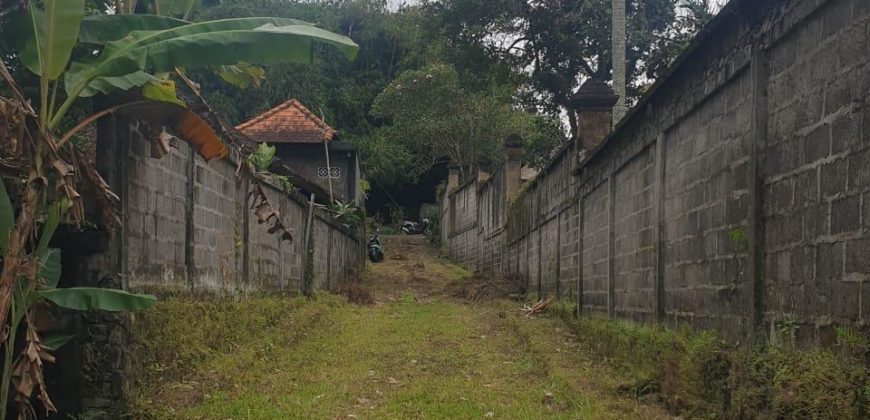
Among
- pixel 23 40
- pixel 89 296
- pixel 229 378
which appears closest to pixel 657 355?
pixel 229 378

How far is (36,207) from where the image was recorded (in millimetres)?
3912

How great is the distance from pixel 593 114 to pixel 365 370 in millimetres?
5725

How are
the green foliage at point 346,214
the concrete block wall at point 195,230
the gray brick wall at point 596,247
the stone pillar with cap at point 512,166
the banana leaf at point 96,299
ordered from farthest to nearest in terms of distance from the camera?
the green foliage at point 346,214 → the stone pillar with cap at point 512,166 → the gray brick wall at point 596,247 → the concrete block wall at point 195,230 → the banana leaf at point 96,299

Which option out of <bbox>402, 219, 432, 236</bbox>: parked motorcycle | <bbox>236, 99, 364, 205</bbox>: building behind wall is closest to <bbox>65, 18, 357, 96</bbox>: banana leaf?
<bbox>236, 99, 364, 205</bbox>: building behind wall

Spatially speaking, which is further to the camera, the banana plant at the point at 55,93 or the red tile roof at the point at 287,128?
the red tile roof at the point at 287,128

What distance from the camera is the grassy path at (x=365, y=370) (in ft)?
18.2

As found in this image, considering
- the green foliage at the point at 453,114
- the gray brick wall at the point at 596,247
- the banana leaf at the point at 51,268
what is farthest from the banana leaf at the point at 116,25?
the green foliage at the point at 453,114

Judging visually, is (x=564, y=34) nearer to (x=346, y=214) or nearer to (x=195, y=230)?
(x=346, y=214)

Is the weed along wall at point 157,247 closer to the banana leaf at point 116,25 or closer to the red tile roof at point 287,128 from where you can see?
the banana leaf at point 116,25

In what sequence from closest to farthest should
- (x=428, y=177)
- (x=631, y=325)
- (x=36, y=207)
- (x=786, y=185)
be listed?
(x=36, y=207) < (x=786, y=185) < (x=631, y=325) < (x=428, y=177)

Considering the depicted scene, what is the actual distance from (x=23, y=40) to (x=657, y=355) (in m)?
5.18

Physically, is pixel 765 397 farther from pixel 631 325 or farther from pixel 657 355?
pixel 631 325

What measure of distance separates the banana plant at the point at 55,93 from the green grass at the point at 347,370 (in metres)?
1.34

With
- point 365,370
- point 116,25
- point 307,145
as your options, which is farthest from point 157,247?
point 307,145
